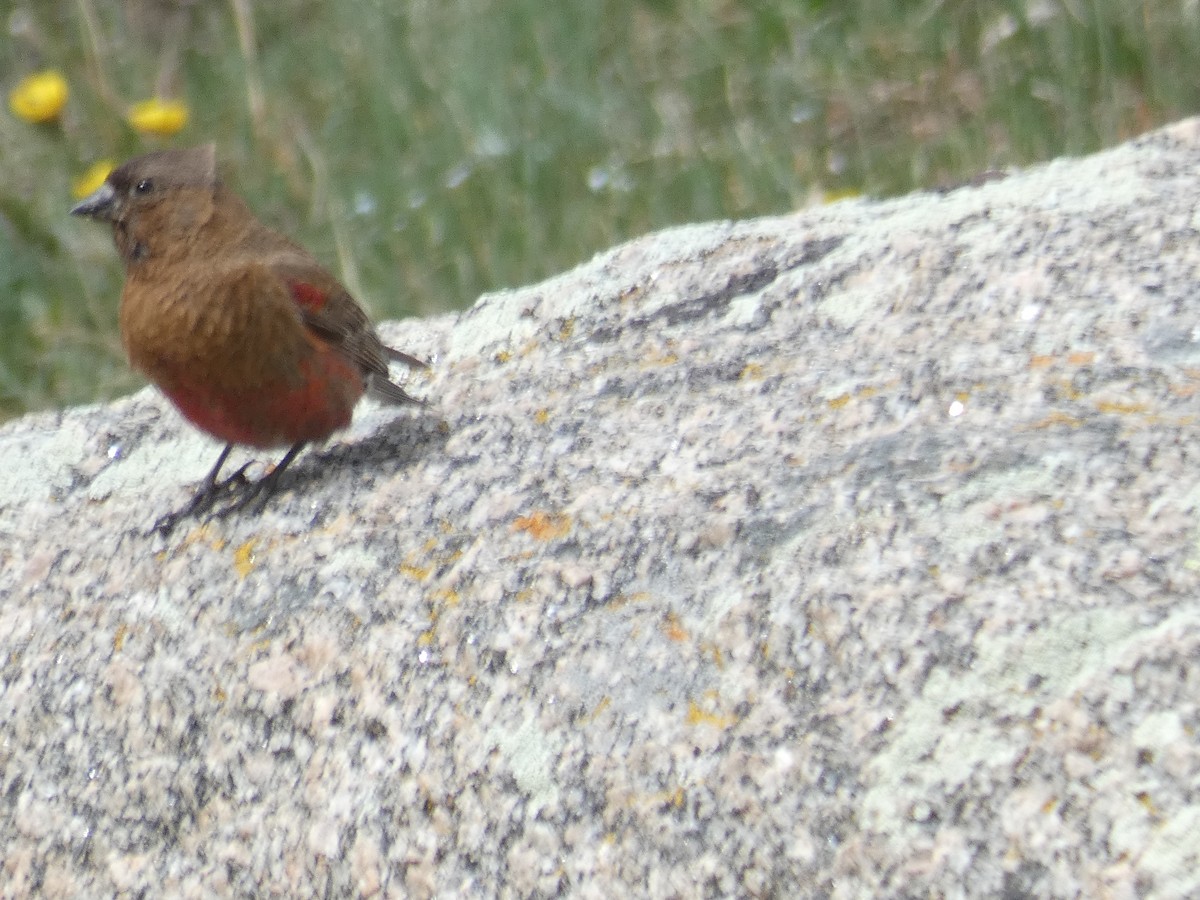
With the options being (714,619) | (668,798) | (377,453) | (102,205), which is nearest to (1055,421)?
(714,619)

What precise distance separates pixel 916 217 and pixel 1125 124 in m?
2.47

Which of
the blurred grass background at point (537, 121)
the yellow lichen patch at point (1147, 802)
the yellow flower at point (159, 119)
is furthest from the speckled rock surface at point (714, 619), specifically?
the yellow flower at point (159, 119)

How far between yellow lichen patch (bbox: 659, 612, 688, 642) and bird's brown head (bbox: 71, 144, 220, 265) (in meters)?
1.39

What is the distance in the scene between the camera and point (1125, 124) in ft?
18.0

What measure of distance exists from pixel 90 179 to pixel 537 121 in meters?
1.69

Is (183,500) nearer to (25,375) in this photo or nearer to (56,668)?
(56,668)

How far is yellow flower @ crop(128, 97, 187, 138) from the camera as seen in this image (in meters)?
6.51

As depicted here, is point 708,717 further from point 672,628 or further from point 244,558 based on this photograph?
point 244,558

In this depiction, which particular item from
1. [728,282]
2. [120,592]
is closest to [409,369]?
[728,282]

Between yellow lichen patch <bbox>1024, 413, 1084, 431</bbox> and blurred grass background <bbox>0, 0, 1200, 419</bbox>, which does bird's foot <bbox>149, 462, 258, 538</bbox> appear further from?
blurred grass background <bbox>0, 0, 1200, 419</bbox>

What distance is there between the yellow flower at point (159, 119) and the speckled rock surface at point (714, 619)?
3.54 metres

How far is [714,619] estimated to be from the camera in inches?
90.4

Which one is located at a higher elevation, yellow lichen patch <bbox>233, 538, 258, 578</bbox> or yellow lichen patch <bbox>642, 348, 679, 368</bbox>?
yellow lichen patch <bbox>233, 538, 258, 578</bbox>

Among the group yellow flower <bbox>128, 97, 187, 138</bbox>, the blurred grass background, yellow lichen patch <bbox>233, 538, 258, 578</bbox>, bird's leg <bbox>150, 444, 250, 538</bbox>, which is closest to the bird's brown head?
bird's leg <bbox>150, 444, 250, 538</bbox>
